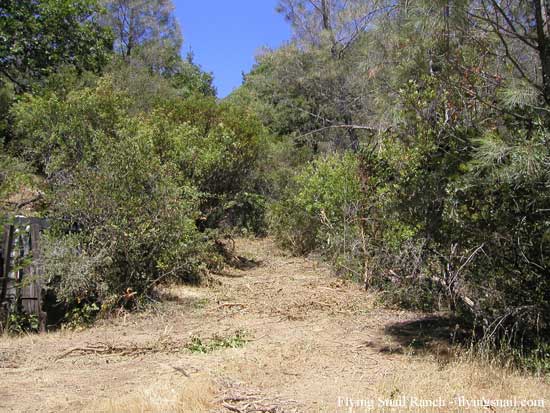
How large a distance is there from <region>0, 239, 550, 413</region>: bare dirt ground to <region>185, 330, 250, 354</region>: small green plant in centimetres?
4

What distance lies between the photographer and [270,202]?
17625mm

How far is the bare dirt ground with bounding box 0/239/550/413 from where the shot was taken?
17.1ft

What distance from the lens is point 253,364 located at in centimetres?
636

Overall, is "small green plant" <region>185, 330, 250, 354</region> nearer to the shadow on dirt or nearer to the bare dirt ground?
the bare dirt ground

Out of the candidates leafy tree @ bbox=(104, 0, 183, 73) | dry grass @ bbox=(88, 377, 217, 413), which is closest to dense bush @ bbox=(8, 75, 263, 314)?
dry grass @ bbox=(88, 377, 217, 413)

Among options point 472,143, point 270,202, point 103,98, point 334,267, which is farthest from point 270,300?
point 270,202

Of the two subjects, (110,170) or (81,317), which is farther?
(110,170)

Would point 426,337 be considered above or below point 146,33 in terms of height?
below

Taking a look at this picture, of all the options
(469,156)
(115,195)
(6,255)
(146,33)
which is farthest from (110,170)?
(146,33)

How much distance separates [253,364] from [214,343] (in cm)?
102

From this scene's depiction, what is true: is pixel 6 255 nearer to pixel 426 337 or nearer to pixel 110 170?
pixel 110 170

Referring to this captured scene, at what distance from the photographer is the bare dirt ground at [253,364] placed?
5.21 meters

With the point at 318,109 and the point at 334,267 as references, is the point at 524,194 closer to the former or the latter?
the point at 334,267

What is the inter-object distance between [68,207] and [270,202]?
29.9ft
